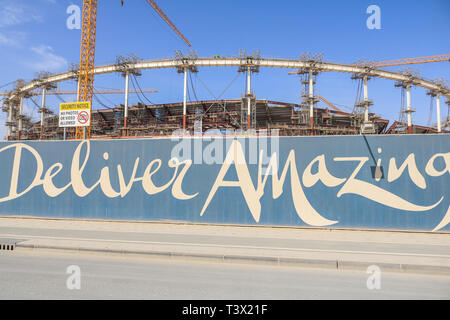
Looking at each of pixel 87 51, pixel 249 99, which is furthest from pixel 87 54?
pixel 249 99

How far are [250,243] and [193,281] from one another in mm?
3452

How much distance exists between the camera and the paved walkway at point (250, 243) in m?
7.16

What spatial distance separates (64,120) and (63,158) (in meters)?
6.86

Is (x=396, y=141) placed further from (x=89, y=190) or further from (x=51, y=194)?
(x=51, y=194)

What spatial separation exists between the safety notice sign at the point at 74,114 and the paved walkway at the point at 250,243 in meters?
8.50

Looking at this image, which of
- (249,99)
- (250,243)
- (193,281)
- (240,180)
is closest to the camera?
(193,281)

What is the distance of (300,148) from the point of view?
39.3 feet

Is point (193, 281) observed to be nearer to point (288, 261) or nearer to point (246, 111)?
point (288, 261)

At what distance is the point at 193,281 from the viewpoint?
18.9 feet

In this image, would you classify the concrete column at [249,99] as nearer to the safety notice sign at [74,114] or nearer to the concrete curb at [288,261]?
the safety notice sign at [74,114]

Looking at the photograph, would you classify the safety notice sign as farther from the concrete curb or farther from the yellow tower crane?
the yellow tower crane

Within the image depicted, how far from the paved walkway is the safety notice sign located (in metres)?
8.50

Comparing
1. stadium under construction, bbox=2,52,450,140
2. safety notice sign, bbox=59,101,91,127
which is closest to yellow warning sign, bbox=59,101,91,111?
safety notice sign, bbox=59,101,91,127

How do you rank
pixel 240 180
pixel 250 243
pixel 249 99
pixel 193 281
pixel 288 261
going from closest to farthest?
pixel 193 281
pixel 288 261
pixel 250 243
pixel 240 180
pixel 249 99
